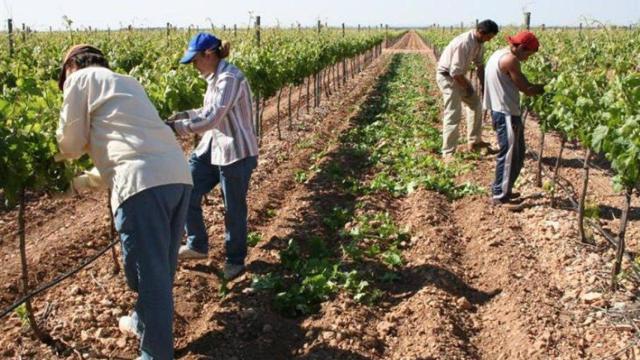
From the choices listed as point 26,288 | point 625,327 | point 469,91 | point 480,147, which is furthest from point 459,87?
point 26,288

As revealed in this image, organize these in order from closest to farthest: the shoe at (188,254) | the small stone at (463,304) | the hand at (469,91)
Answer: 1. the small stone at (463,304)
2. the shoe at (188,254)
3. the hand at (469,91)

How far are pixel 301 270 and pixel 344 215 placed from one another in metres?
1.57

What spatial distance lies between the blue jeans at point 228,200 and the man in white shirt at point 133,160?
1358mm

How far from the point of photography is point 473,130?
30.0 feet

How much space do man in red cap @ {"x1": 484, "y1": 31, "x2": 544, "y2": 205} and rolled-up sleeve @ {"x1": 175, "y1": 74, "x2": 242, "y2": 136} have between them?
3.09 meters

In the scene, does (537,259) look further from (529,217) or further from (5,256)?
(5,256)

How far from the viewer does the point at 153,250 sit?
3.47 m

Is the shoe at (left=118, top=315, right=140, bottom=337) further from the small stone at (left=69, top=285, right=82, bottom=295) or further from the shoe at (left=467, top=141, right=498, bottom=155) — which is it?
the shoe at (left=467, top=141, right=498, bottom=155)

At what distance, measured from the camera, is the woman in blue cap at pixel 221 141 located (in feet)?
15.4

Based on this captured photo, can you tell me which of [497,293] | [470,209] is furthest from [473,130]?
[497,293]

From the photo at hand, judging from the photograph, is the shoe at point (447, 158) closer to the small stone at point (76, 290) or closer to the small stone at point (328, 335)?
the small stone at point (328, 335)

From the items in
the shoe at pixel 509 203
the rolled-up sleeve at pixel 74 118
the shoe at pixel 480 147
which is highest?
the rolled-up sleeve at pixel 74 118

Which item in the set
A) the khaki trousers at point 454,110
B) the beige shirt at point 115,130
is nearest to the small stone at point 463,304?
the beige shirt at point 115,130

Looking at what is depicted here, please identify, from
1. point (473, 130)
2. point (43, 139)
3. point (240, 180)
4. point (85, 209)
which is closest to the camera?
point (43, 139)
